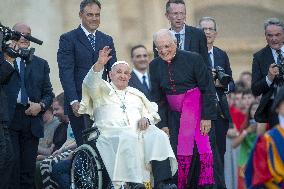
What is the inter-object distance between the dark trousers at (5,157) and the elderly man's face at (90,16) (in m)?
1.60

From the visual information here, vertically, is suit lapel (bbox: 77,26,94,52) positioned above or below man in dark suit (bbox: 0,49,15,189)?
above

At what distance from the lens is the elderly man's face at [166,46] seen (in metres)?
14.1

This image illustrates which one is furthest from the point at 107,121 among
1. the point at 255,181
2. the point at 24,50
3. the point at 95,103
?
the point at 255,181

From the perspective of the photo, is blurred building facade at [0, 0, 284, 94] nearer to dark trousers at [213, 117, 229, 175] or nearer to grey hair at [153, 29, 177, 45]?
dark trousers at [213, 117, 229, 175]

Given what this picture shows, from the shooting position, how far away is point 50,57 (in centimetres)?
2048

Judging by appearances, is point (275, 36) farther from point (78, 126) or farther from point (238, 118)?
point (238, 118)

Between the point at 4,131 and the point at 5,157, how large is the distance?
0.26m

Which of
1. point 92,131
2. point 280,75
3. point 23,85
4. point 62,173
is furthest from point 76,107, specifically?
point 280,75

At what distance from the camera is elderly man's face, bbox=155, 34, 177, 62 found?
14086 mm

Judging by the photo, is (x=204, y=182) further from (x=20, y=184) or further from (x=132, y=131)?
(x=20, y=184)

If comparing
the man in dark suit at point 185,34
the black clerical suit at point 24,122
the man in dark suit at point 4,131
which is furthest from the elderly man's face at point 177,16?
the man in dark suit at point 4,131

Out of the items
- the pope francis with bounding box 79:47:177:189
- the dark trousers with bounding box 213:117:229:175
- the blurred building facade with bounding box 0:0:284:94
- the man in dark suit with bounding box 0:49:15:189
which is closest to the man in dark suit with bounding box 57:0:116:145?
the pope francis with bounding box 79:47:177:189

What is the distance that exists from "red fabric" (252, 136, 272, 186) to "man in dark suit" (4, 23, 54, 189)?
4.11 m

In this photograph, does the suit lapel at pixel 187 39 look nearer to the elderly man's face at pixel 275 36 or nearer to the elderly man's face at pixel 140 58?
the elderly man's face at pixel 275 36
